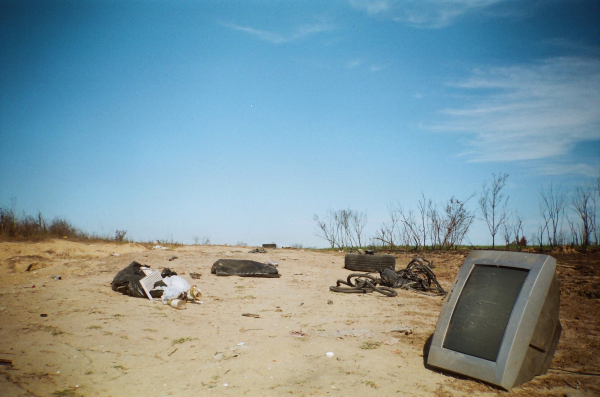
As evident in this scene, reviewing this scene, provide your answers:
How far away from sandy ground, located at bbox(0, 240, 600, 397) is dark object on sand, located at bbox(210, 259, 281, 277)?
69 centimetres

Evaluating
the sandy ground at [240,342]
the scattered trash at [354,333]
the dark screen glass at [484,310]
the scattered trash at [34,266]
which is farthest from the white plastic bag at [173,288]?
the dark screen glass at [484,310]

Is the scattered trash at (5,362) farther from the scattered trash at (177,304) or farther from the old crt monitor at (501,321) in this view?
the old crt monitor at (501,321)

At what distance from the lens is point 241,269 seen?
25.8ft

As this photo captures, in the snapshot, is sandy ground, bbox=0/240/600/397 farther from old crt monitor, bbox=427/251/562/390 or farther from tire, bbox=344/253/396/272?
tire, bbox=344/253/396/272

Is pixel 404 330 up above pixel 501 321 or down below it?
below

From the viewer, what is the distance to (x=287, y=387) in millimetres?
2605

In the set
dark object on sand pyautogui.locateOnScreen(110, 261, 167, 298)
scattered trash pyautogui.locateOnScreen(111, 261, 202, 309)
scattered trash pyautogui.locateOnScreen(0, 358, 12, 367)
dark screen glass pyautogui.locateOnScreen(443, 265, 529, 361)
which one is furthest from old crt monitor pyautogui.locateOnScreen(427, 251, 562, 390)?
dark object on sand pyautogui.locateOnScreen(110, 261, 167, 298)

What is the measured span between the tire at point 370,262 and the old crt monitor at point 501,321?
5757 mm

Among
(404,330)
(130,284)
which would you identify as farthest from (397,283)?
(130,284)

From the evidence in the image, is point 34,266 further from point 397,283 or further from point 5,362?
point 397,283

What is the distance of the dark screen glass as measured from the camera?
99.3 inches

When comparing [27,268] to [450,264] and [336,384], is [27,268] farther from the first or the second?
[450,264]

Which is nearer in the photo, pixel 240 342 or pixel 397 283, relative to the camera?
pixel 240 342

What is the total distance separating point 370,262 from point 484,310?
6.46m
